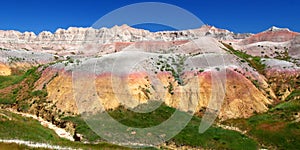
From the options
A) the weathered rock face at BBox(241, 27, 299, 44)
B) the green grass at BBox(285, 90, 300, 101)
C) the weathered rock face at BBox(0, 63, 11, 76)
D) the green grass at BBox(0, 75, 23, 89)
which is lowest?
the green grass at BBox(285, 90, 300, 101)

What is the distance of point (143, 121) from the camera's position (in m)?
50.5

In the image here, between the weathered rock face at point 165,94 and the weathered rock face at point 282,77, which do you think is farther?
the weathered rock face at point 282,77

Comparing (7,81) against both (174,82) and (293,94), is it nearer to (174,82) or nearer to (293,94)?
(174,82)

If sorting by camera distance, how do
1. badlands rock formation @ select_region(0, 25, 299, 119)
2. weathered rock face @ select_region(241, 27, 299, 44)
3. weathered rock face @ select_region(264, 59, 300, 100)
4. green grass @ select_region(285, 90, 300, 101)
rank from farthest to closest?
weathered rock face @ select_region(241, 27, 299, 44), weathered rock face @ select_region(264, 59, 300, 100), green grass @ select_region(285, 90, 300, 101), badlands rock formation @ select_region(0, 25, 299, 119)

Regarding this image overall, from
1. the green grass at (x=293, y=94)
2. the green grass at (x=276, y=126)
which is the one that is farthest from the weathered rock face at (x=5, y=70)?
the green grass at (x=293, y=94)

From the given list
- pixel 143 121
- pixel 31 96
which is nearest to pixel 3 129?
pixel 143 121

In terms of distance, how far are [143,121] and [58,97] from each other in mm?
16177

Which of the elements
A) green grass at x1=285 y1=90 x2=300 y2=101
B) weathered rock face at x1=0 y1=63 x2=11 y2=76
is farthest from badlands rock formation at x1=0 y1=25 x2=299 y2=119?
weathered rock face at x1=0 y1=63 x2=11 y2=76

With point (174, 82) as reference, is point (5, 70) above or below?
above

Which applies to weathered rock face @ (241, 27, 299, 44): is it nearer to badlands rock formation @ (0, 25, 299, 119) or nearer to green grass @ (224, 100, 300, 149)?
badlands rock formation @ (0, 25, 299, 119)

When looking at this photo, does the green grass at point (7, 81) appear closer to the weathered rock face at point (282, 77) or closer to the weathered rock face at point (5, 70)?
the weathered rock face at point (5, 70)

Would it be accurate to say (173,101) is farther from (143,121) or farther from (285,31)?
(285,31)

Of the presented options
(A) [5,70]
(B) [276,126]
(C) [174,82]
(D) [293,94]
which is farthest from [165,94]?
(A) [5,70]

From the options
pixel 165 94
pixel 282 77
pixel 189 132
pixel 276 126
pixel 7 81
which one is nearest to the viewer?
pixel 189 132
